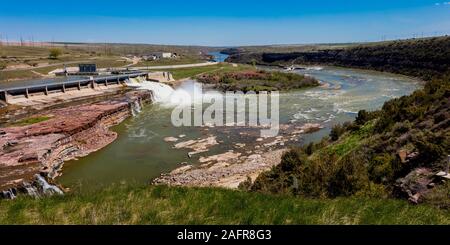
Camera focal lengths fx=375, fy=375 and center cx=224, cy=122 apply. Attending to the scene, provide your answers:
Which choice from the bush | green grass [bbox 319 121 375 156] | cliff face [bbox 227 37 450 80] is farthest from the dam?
cliff face [bbox 227 37 450 80]

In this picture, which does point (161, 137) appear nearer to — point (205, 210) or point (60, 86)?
point (205, 210)

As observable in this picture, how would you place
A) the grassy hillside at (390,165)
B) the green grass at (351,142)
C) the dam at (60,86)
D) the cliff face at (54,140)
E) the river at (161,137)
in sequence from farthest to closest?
the dam at (60,86) < the river at (161,137) < the cliff face at (54,140) < the green grass at (351,142) < the grassy hillside at (390,165)

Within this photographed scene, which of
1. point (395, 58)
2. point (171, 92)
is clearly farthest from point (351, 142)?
point (395, 58)

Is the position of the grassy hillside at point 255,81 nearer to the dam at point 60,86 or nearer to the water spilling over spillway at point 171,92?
the water spilling over spillway at point 171,92

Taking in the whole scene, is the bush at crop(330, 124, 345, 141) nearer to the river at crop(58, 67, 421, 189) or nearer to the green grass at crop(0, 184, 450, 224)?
the river at crop(58, 67, 421, 189)

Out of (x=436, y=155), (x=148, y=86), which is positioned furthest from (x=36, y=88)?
(x=436, y=155)

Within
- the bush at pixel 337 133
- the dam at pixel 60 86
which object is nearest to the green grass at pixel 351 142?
the bush at pixel 337 133
